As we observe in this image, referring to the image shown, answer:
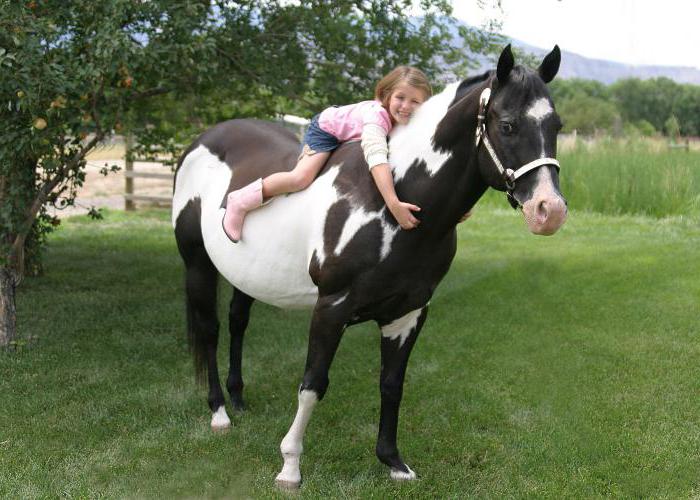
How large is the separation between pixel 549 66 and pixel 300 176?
1.19 metres

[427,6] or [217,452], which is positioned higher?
[427,6]

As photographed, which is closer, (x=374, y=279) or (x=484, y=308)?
(x=374, y=279)

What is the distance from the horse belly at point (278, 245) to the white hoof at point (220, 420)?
948mm

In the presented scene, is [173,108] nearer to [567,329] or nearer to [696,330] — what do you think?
[567,329]

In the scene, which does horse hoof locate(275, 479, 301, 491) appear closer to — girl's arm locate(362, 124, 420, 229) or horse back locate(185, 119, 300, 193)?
girl's arm locate(362, 124, 420, 229)

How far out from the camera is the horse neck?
2.80 meters

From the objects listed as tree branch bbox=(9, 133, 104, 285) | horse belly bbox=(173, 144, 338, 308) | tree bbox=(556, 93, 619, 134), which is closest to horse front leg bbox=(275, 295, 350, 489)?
horse belly bbox=(173, 144, 338, 308)

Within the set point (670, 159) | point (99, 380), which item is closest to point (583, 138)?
point (670, 159)

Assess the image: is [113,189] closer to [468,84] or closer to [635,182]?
[635,182]

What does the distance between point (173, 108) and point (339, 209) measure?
538cm

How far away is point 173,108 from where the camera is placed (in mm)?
7887

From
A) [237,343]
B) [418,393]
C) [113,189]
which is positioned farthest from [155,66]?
[113,189]

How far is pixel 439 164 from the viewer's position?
2.86 m

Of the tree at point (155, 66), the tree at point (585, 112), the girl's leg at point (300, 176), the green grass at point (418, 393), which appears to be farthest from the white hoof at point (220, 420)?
the tree at point (585, 112)
